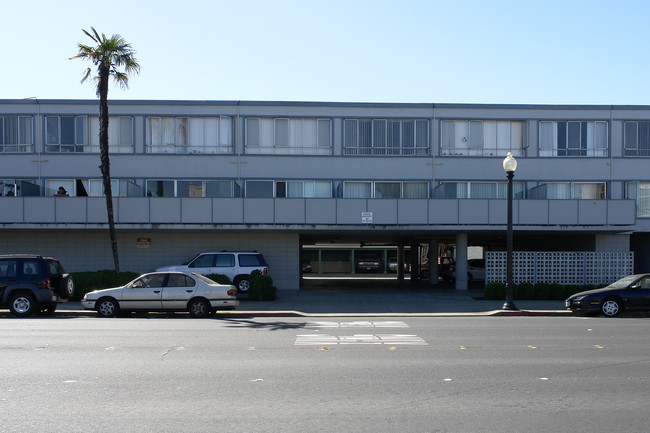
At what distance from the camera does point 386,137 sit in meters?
27.2

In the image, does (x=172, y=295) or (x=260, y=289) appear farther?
(x=260, y=289)

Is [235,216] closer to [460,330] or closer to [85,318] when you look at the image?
Answer: [85,318]

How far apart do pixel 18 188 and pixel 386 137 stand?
17.0m

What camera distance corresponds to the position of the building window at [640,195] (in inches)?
1073

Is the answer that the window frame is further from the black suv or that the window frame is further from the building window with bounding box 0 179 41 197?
the building window with bounding box 0 179 41 197

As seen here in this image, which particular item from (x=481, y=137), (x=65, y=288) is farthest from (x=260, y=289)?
(x=481, y=137)

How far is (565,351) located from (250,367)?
579 cm

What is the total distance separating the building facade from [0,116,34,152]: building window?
0.06 meters

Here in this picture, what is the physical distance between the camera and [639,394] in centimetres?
747

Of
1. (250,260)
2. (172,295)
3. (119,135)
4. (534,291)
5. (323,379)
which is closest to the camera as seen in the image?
(323,379)

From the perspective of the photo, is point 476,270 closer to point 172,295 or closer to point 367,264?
point 367,264

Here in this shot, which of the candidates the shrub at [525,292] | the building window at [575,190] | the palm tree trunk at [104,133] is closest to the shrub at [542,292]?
the shrub at [525,292]

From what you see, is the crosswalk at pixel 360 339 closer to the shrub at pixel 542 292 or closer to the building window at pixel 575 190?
the shrub at pixel 542 292

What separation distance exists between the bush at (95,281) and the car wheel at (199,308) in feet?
17.0
